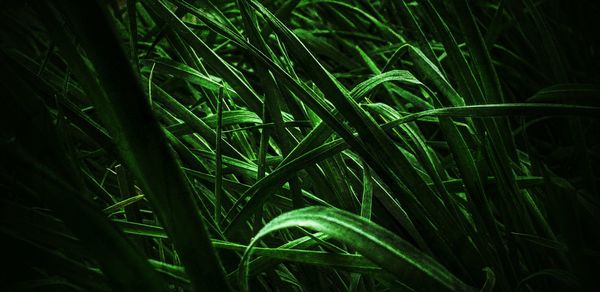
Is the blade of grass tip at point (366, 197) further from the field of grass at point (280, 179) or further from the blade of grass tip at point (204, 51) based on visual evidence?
the blade of grass tip at point (204, 51)

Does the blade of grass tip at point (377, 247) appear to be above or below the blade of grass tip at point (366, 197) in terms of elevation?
above

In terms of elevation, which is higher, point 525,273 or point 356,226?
point 356,226

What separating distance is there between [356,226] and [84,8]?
0.15m

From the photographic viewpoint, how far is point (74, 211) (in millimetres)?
184

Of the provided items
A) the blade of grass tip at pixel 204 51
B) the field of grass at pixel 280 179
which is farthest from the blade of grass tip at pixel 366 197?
the blade of grass tip at pixel 204 51

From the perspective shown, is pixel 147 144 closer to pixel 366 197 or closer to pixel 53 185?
pixel 53 185

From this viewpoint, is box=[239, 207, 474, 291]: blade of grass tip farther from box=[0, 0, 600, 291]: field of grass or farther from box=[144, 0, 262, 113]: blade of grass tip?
box=[144, 0, 262, 113]: blade of grass tip

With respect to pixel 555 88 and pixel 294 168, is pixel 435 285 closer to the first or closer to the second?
pixel 294 168

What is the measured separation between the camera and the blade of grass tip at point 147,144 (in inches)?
6.2

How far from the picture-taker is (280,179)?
0.99ft

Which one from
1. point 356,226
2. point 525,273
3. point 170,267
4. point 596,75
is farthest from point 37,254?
point 596,75

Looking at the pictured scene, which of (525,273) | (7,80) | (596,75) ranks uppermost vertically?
(7,80)

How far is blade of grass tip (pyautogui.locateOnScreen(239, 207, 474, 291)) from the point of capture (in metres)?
0.21

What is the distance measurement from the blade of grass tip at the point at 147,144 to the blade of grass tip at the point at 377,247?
0.04 metres
